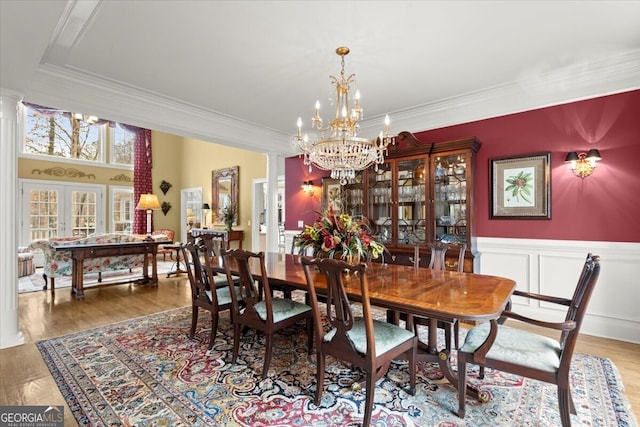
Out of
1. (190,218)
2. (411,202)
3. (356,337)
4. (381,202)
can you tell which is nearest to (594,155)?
(411,202)

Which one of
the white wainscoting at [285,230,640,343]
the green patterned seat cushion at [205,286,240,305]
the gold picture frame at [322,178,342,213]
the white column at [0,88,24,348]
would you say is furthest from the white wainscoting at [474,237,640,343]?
the white column at [0,88,24,348]

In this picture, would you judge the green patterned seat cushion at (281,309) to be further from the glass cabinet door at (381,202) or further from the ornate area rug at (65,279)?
the ornate area rug at (65,279)

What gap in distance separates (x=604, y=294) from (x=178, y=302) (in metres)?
4.88

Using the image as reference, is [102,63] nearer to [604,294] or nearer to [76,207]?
[604,294]

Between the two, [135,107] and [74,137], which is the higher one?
[74,137]

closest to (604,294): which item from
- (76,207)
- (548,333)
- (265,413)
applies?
(548,333)

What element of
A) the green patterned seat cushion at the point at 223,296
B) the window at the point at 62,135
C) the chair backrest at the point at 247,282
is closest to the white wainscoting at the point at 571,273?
the chair backrest at the point at 247,282

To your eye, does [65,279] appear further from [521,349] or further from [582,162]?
[582,162]

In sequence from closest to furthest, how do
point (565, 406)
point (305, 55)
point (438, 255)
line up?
point (565, 406), point (305, 55), point (438, 255)

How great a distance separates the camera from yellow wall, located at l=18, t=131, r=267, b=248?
752cm

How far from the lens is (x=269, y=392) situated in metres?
2.13

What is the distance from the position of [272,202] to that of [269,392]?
12.2 feet

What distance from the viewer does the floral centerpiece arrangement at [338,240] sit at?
2.53 m

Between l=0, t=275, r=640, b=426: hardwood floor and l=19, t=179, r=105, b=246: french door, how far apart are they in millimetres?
3380
